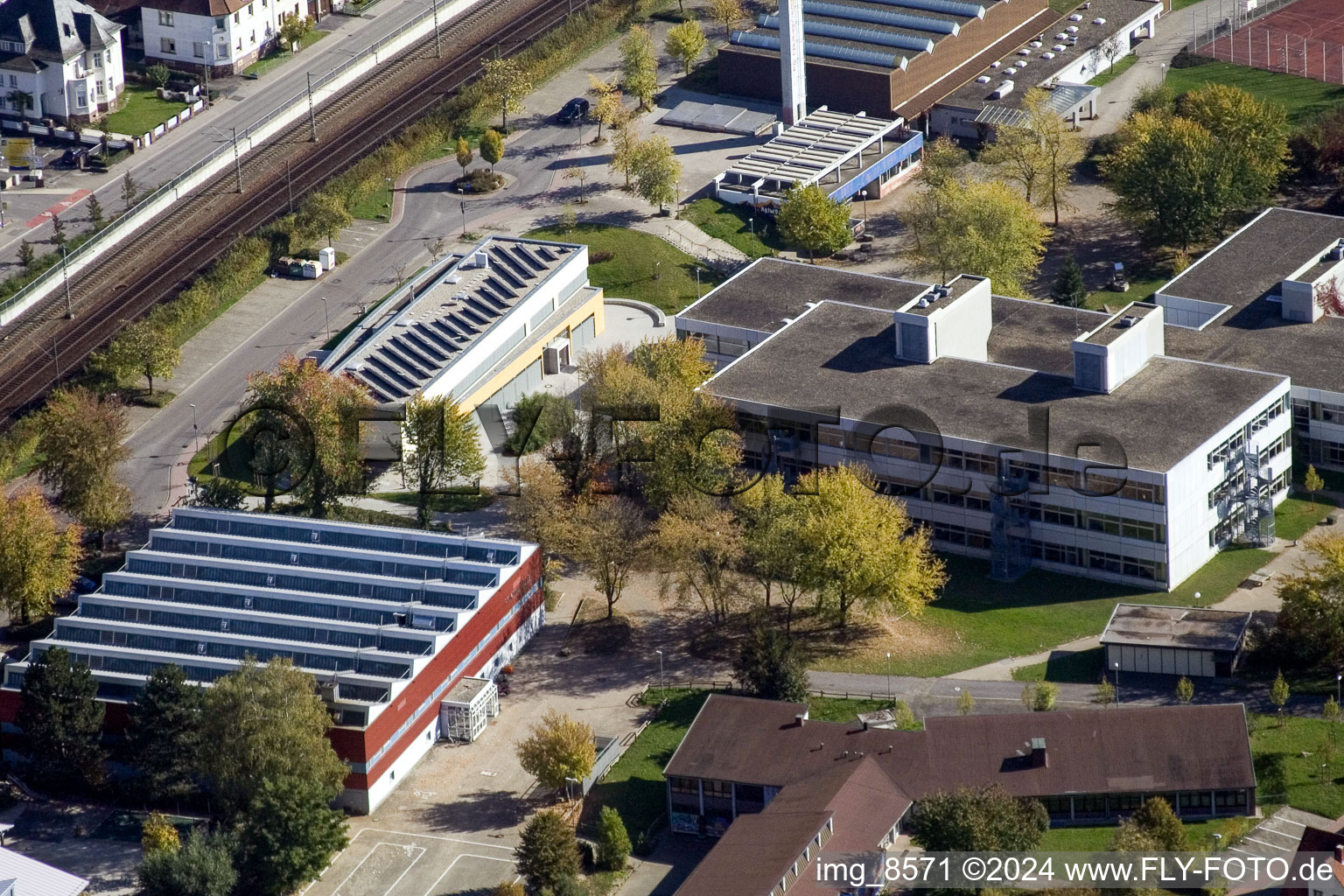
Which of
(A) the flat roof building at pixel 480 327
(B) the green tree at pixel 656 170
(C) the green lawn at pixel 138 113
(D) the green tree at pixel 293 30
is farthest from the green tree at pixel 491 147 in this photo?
(D) the green tree at pixel 293 30

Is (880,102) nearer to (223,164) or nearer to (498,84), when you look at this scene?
(498,84)

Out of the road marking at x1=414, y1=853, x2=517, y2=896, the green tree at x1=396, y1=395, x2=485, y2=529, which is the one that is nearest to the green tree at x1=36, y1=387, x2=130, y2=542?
the green tree at x1=396, y1=395, x2=485, y2=529

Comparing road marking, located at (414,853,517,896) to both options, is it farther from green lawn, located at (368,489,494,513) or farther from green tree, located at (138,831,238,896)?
green lawn, located at (368,489,494,513)

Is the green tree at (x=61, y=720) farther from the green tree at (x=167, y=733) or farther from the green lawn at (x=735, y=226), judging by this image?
the green lawn at (x=735, y=226)

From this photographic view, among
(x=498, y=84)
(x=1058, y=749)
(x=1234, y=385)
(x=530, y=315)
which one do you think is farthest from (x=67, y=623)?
(x=498, y=84)

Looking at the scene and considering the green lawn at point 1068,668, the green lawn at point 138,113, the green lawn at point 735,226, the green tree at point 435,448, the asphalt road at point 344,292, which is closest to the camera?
the green lawn at point 1068,668
